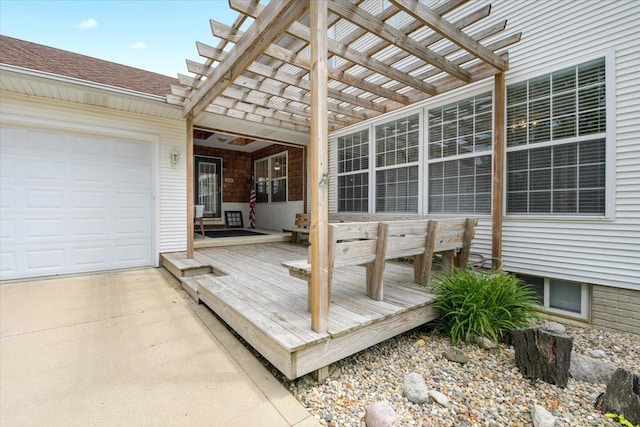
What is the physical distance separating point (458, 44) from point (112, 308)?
5025 millimetres

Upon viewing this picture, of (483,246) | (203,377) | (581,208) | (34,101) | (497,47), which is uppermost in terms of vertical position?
(497,47)

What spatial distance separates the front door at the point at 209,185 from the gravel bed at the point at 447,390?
817cm

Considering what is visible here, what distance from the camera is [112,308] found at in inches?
132

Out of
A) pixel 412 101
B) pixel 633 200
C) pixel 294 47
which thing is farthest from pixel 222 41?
pixel 633 200

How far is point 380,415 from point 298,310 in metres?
1.07

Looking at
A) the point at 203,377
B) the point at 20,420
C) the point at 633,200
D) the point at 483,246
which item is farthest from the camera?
the point at 483,246

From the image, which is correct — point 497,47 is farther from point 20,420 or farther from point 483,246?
point 20,420

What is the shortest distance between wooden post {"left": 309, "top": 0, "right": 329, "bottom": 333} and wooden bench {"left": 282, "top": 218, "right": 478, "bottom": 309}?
0.14 meters

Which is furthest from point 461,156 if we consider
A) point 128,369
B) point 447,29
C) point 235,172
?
point 235,172

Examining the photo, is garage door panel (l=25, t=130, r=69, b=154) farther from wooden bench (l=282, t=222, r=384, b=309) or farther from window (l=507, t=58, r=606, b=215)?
window (l=507, t=58, r=606, b=215)

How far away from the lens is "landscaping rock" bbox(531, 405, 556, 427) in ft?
5.35

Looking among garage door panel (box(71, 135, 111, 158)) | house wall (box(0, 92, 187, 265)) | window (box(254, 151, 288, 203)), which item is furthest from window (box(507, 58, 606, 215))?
garage door panel (box(71, 135, 111, 158))

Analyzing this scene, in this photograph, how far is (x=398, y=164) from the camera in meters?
5.41

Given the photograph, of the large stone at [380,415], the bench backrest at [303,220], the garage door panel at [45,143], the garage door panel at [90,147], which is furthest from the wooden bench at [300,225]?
the large stone at [380,415]
